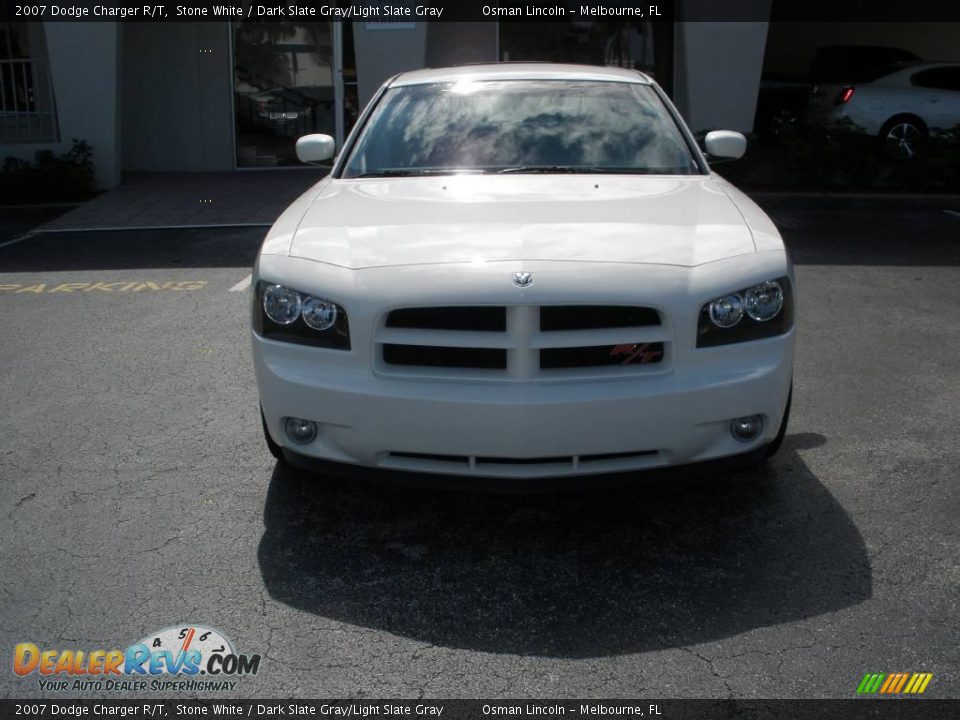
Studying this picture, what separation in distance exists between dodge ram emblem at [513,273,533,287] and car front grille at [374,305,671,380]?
75 millimetres

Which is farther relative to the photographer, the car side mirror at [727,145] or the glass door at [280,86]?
the glass door at [280,86]

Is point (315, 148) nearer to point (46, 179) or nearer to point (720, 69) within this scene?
point (46, 179)

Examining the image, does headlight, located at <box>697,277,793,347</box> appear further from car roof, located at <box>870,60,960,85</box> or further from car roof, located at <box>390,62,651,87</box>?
car roof, located at <box>870,60,960,85</box>

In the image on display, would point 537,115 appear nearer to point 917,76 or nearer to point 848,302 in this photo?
point 848,302

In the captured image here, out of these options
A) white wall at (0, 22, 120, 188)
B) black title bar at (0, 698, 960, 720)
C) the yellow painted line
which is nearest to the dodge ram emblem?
black title bar at (0, 698, 960, 720)

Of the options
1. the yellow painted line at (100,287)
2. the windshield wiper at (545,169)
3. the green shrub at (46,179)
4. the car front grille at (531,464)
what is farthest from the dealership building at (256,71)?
the car front grille at (531,464)

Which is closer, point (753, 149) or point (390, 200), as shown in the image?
point (390, 200)

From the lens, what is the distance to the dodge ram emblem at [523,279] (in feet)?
11.1

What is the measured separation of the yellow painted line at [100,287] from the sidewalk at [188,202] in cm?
273

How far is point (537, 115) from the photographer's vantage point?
5.08 metres

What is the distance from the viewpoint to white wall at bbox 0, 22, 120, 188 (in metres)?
12.5

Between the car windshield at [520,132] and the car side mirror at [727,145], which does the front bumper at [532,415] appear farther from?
the car side mirror at [727,145]

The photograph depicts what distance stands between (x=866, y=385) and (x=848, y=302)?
6.47 feet

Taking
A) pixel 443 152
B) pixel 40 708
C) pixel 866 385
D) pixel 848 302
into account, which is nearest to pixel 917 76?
pixel 848 302
